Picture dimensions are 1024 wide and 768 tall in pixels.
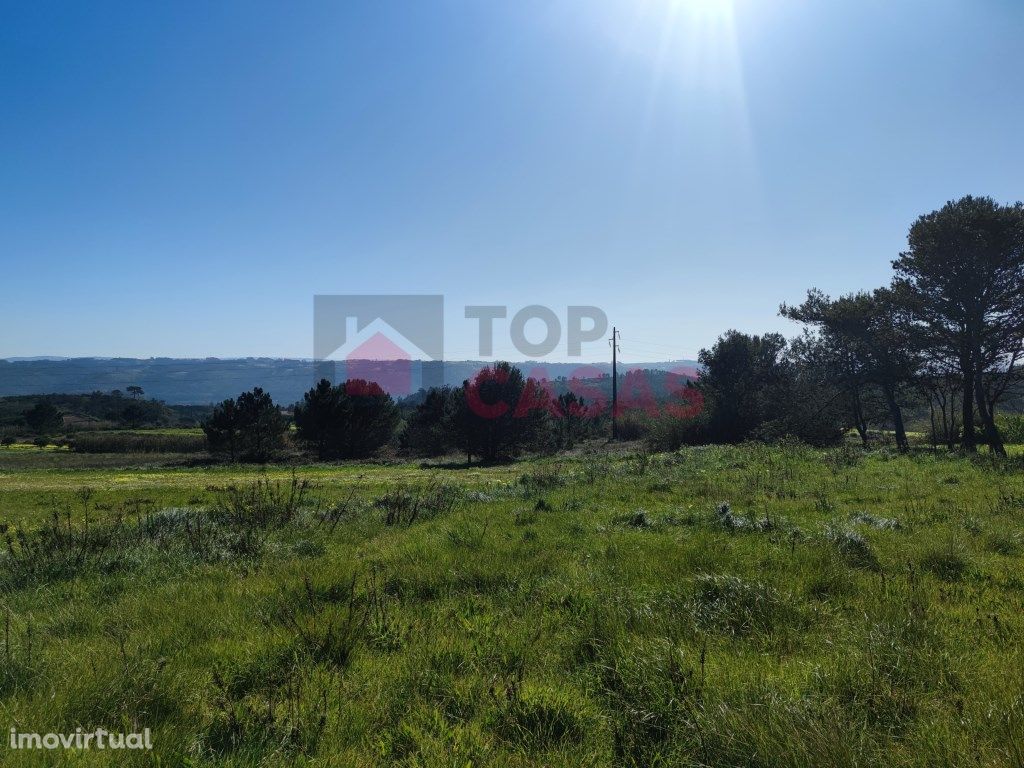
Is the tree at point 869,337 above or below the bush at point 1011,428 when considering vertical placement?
above

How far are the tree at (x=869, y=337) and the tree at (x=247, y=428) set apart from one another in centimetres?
4870

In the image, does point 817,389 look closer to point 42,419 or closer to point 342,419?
point 342,419

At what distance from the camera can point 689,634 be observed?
349 cm

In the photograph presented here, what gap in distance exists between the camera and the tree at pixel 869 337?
23844 mm

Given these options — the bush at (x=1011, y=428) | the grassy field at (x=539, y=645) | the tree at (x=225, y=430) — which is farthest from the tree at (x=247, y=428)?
the bush at (x=1011, y=428)

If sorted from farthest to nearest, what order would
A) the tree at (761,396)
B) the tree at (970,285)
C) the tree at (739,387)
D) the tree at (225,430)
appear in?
the tree at (225,430) → the tree at (739,387) → the tree at (761,396) → the tree at (970,285)

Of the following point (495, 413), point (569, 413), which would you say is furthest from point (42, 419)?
point (569, 413)

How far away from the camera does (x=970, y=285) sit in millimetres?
20672

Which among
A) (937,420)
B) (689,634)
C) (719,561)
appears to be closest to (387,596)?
(689,634)

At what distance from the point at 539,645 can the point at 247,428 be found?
54.7m

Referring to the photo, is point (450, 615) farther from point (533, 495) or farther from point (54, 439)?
point (54, 439)

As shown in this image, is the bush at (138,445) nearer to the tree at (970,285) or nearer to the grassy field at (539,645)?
the grassy field at (539,645)

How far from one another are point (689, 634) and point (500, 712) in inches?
61.8

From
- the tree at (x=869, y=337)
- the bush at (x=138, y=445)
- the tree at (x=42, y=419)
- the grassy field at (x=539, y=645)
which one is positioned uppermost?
the tree at (x=869, y=337)
